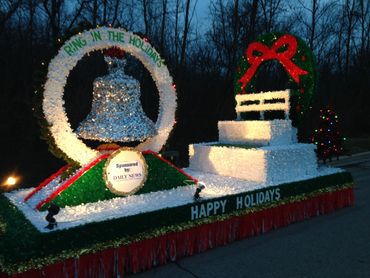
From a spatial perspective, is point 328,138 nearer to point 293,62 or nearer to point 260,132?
point 293,62

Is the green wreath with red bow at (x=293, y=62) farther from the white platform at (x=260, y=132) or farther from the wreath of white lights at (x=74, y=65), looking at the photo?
the wreath of white lights at (x=74, y=65)

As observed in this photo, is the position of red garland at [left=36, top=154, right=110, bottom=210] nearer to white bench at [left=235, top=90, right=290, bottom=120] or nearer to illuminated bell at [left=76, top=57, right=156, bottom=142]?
illuminated bell at [left=76, top=57, right=156, bottom=142]

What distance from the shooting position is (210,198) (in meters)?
5.68

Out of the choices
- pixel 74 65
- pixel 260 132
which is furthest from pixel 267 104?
pixel 74 65

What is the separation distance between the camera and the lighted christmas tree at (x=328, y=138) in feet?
46.7

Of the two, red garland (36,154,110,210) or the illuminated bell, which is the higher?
the illuminated bell

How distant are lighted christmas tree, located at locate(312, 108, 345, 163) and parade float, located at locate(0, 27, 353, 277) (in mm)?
6530

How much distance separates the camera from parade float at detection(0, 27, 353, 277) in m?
4.50

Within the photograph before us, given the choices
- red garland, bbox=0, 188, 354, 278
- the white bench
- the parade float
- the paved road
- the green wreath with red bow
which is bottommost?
the paved road

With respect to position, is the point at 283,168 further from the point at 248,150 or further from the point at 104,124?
the point at 104,124

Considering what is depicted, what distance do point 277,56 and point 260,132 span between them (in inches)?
76.7

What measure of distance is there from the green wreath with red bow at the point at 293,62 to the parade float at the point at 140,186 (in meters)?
0.02

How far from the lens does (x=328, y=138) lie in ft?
46.8

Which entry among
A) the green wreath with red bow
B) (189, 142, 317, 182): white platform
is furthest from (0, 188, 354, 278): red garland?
the green wreath with red bow
